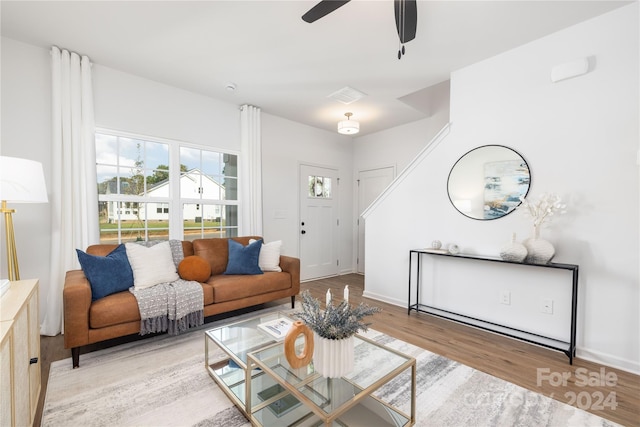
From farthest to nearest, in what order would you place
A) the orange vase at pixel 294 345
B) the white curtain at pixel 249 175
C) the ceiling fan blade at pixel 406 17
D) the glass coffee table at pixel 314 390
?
the white curtain at pixel 249 175 → the ceiling fan blade at pixel 406 17 → the orange vase at pixel 294 345 → the glass coffee table at pixel 314 390

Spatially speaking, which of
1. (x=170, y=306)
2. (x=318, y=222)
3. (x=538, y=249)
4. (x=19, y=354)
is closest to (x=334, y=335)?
(x=19, y=354)

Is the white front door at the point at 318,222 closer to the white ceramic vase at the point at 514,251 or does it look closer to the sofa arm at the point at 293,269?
the sofa arm at the point at 293,269

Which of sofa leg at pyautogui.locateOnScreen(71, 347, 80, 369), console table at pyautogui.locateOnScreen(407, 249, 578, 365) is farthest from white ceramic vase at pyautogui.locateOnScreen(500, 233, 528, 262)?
sofa leg at pyautogui.locateOnScreen(71, 347, 80, 369)

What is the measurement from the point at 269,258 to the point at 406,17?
105 inches

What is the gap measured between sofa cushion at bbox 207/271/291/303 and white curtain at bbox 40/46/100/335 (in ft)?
4.47

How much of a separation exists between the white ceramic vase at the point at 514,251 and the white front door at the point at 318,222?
3.05 m

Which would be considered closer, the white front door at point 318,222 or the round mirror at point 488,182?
the round mirror at point 488,182

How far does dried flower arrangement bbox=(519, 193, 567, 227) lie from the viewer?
2348 millimetres

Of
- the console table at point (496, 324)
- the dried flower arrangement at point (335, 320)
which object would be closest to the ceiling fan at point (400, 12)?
the dried flower arrangement at point (335, 320)

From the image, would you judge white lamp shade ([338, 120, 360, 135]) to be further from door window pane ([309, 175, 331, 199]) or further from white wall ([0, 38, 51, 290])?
white wall ([0, 38, 51, 290])

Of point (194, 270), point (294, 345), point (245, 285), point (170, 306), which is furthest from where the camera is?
point (245, 285)

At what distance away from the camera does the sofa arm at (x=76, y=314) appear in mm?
2033

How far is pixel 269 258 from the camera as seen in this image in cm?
342

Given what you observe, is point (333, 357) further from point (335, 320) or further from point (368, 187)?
point (368, 187)
